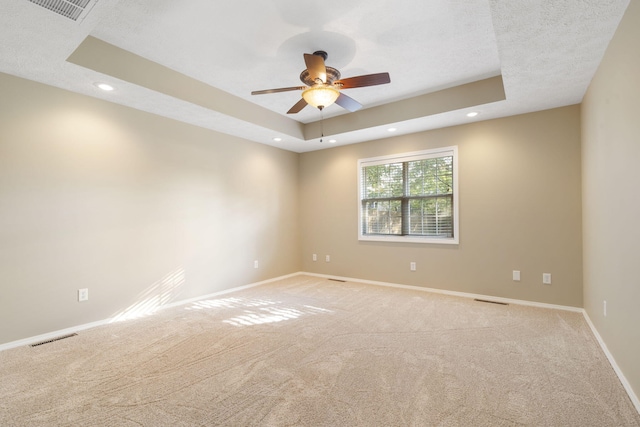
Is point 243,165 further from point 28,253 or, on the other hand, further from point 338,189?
point 28,253

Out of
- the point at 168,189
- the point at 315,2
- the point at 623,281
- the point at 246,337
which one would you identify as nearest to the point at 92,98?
the point at 168,189

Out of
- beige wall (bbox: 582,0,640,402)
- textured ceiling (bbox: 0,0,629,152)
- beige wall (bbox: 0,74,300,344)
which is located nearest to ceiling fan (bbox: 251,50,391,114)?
textured ceiling (bbox: 0,0,629,152)

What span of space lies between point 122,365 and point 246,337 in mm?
989

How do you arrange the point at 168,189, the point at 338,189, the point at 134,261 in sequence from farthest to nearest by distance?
the point at 338,189 → the point at 168,189 → the point at 134,261

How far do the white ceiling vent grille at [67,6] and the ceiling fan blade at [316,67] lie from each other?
1.42 metres

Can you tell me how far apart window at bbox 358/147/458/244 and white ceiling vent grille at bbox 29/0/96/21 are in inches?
158

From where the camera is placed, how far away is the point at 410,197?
4.79m

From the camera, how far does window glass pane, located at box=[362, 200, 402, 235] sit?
4.94 meters

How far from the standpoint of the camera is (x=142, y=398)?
75.2 inches

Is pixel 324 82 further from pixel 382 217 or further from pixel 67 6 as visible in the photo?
pixel 382 217

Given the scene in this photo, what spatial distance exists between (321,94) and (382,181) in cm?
266

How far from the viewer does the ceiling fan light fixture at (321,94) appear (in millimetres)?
2658

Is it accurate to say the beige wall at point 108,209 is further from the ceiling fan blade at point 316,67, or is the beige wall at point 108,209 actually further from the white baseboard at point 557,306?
the ceiling fan blade at point 316,67

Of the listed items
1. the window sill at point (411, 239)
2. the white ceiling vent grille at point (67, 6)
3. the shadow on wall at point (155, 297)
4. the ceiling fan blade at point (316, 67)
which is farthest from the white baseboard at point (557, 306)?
the white ceiling vent grille at point (67, 6)
